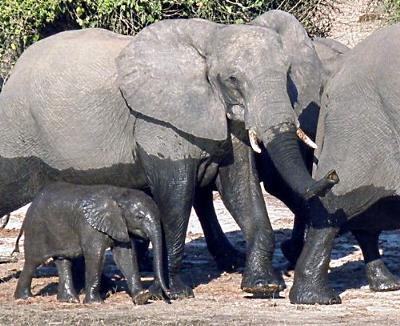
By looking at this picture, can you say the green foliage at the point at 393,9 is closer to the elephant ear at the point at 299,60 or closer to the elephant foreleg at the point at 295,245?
the elephant foreleg at the point at 295,245

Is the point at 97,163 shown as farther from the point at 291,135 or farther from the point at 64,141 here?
the point at 291,135

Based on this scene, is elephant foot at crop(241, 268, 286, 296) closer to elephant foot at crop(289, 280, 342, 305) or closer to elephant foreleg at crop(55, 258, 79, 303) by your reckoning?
elephant foot at crop(289, 280, 342, 305)

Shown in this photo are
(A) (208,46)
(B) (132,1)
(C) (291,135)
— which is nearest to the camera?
(C) (291,135)

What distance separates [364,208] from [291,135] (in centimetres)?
87

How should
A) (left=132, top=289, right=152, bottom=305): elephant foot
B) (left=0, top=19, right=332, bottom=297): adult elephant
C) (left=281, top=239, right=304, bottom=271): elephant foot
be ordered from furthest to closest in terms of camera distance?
(left=281, top=239, right=304, bottom=271): elephant foot
(left=0, top=19, right=332, bottom=297): adult elephant
(left=132, top=289, right=152, bottom=305): elephant foot

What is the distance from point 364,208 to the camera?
12555 millimetres

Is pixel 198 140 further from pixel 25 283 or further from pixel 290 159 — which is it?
pixel 25 283

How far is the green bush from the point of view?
62.3 ft

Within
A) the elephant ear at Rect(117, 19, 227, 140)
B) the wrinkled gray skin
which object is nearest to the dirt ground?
the wrinkled gray skin

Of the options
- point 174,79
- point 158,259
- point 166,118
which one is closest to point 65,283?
point 158,259

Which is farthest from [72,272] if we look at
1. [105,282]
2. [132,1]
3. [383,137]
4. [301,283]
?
[132,1]

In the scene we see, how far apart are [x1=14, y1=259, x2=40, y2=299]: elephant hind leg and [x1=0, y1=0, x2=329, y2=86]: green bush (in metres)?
6.33

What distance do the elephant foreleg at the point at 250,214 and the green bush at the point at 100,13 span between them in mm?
5996

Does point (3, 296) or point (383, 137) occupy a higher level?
point (383, 137)
